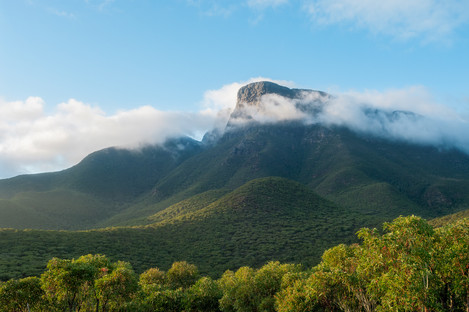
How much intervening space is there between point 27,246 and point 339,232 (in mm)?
82413

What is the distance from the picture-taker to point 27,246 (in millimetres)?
61156

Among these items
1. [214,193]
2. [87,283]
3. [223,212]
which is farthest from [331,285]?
[214,193]

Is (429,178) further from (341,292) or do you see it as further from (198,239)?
(341,292)

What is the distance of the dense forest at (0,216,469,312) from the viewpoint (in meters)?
18.3

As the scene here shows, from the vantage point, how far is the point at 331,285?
23750 millimetres

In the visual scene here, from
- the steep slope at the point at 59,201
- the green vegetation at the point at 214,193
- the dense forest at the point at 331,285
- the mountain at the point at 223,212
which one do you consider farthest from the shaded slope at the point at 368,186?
the dense forest at the point at 331,285

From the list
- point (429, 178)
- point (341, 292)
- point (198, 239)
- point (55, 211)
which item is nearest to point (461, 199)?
point (429, 178)

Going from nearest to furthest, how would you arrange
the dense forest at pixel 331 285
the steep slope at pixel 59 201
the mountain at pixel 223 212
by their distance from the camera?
1. the dense forest at pixel 331 285
2. the mountain at pixel 223 212
3. the steep slope at pixel 59 201

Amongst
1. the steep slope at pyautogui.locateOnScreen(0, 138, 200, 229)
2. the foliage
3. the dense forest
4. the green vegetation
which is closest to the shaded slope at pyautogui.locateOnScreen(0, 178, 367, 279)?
the green vegetation

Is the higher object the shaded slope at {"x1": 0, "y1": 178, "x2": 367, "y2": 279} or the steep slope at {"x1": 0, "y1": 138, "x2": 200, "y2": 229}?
the steep slope at {"x1": 0, "y1": 138, "x2": 200, "y2": 229}

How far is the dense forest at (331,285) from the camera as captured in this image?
60.2 feet

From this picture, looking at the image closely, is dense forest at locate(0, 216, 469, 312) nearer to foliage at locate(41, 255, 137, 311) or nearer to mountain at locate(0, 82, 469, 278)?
foliage at locate(41, 255, 137, 311)

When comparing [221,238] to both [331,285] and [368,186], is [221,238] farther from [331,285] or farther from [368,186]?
[368,186]

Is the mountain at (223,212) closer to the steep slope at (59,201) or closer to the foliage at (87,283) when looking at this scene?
the steep slope at (59,201)
